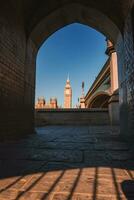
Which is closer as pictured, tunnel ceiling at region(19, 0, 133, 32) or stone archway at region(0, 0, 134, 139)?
stone archway at region(0, 0, 134, 139)

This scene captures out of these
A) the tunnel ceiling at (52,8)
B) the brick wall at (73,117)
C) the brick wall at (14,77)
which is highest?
the tunnel ceiling at (52,8)

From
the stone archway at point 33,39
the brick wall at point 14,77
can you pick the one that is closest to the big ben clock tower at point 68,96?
the stone archway at point 33,39

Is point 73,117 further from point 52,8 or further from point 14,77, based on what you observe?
point 14,77

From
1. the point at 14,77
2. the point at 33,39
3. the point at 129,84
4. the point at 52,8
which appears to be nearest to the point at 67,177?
the point at 129,84

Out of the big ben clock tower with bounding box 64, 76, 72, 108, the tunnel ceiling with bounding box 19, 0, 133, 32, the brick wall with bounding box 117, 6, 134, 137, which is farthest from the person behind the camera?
the big ben clock tower with bounding box 64, 76, 72, 108

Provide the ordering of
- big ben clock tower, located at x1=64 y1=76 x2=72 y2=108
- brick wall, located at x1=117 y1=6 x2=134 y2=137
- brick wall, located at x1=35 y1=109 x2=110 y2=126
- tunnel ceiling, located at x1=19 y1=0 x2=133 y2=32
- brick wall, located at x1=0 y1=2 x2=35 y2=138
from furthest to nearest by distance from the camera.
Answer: big ben clock tower, located at x1=64 y1=76 x2=72 y2=108 < brick wall, located at x1=35 y1=109 x2=110 y2=126 < tunnel ceiling, located at x1=19 y1=0 x2=133 y2=32 < brick wall, located at x1=117 y1=6 x2=134 y2=137 < brick wall, located at x1=0 y1=2 x2=35 y2=138

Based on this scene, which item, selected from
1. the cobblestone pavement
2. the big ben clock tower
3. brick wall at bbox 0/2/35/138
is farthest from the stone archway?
the big ben clock tower

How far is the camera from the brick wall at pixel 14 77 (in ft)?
15.5

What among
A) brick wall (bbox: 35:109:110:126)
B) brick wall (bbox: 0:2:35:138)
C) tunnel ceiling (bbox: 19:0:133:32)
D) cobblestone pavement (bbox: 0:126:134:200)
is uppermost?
tunnel ceiling (bbox: 19:0:133:32)

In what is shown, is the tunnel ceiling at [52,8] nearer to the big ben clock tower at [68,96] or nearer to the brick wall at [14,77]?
the brick wall at [14,77]

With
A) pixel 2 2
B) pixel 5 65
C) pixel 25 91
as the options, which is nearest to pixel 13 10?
pixel 2 2

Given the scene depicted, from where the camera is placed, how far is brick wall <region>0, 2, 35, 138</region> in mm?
4719

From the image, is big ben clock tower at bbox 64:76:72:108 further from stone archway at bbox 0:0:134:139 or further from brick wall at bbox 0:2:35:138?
brick wall at bbox 0:2:35:138

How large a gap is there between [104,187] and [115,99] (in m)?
10.3
